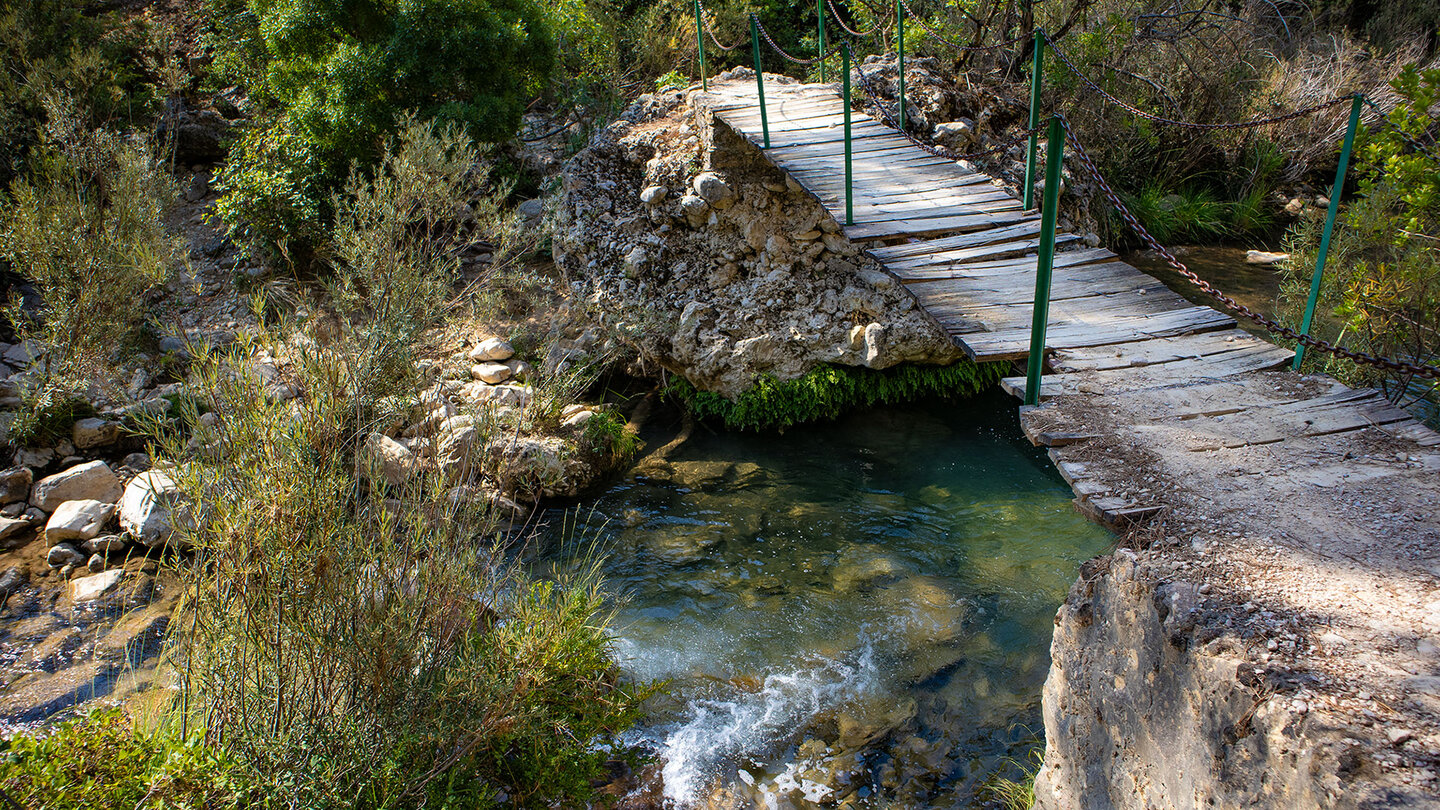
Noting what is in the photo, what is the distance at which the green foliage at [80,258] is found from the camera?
6199 mm

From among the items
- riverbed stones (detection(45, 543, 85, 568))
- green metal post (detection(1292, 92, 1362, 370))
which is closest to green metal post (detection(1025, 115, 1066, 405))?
green metal post (detection(1292, 92, 1362, 370))

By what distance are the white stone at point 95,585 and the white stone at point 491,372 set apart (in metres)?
2.86

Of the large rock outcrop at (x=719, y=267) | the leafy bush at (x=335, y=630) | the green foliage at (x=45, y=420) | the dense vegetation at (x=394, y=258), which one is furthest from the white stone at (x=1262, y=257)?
the green foliage at (x=45, y=420)

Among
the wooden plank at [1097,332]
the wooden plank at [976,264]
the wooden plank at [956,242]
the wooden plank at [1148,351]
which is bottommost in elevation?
the wooden plank at [1148,351]

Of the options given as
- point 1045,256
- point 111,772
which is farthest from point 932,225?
point 111,772

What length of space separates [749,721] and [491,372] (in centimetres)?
397

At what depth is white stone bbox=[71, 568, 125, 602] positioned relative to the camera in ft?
16.2

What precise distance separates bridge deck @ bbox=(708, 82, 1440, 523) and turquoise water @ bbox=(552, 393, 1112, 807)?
5.96 ft

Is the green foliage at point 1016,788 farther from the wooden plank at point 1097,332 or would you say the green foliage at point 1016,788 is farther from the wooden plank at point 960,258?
the wooden plank at point 960,258

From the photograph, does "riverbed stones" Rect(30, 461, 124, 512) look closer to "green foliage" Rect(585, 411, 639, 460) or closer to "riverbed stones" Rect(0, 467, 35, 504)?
"riverbed stones" Rect(0, 467, 35, 504)

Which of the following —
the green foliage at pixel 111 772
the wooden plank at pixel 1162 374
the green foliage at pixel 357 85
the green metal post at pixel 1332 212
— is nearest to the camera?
the green foliage at pixel 111 772

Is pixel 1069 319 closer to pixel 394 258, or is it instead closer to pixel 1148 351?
pixel 1148 351

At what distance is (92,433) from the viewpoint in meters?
6.18

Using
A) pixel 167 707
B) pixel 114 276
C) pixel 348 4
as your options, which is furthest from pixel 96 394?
pixel 167 707
